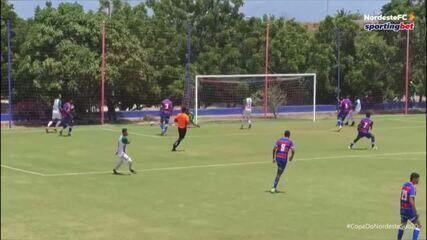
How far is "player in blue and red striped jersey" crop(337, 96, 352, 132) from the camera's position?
2677cm

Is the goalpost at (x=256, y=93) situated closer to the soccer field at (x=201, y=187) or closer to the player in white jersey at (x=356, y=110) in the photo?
the player in white jersey at (x=356, y=110)

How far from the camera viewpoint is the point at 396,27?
8156 mm

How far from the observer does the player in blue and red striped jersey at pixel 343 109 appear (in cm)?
2677

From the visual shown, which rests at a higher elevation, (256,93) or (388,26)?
(388,26)

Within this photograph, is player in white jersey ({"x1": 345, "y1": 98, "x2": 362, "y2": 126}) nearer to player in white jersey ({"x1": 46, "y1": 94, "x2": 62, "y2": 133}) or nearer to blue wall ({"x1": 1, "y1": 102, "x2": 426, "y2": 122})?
blue wall ({"x1": 1, "y1": 102, "x2": 426, "y2": 122})

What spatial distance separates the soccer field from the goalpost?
6.37 metres

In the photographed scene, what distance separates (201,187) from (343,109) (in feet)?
43.5

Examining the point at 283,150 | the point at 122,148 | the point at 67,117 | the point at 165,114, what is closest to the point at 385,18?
the point at 283,150

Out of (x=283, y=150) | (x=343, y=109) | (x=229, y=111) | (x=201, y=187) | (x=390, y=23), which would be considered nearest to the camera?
(x=390, y=23)

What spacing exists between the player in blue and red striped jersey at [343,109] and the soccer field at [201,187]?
2.82ft

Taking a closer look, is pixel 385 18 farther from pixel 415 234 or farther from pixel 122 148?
pixel 122 148

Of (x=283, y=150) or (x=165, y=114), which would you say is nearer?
(x=283, y=150)

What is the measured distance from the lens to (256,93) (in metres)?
34.5

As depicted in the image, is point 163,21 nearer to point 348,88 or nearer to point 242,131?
point 242,131
